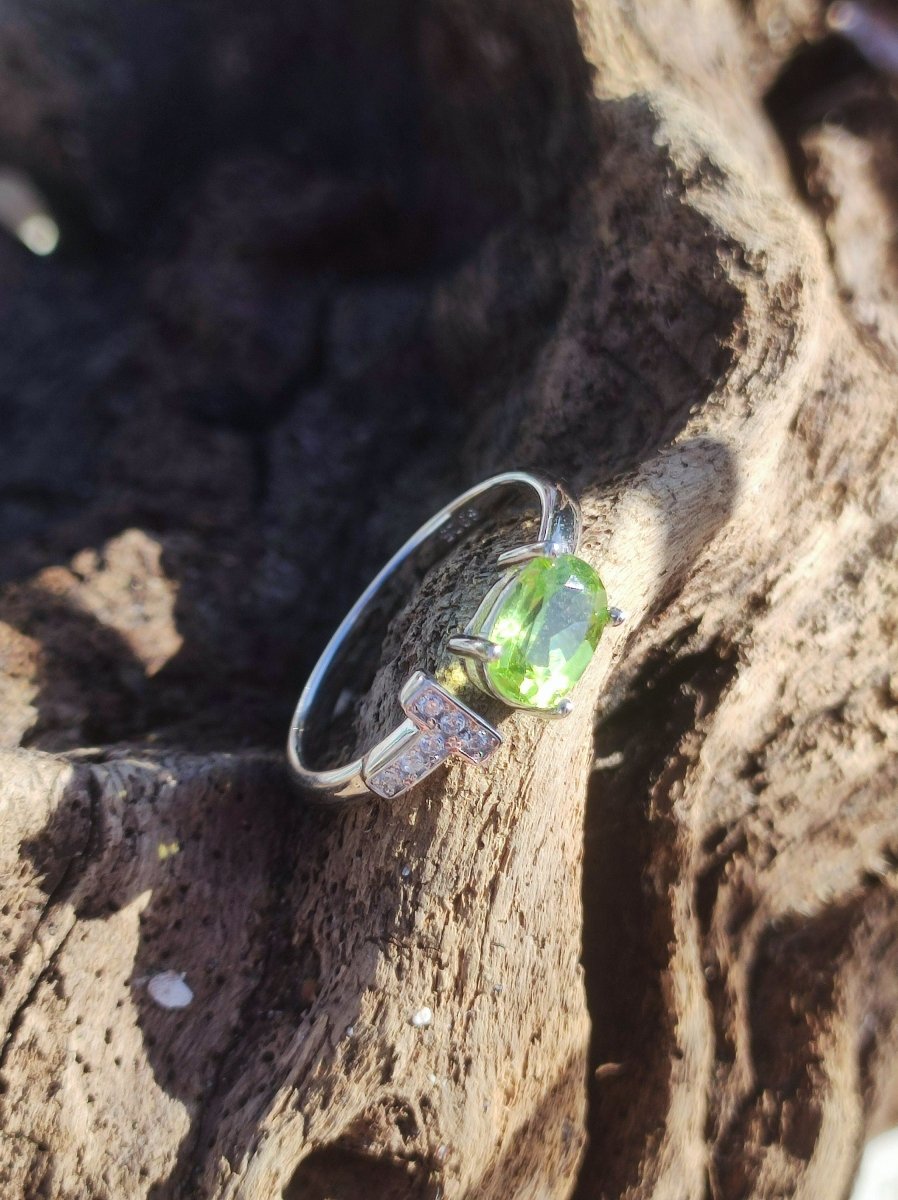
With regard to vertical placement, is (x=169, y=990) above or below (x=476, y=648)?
below

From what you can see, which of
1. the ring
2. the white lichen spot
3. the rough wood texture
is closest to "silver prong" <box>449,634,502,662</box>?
the ring

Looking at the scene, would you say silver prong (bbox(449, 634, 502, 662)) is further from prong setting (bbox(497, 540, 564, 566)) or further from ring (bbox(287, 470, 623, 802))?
prong setting (bbox(497, 540, 564, 566))

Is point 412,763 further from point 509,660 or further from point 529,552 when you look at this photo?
point 529,552

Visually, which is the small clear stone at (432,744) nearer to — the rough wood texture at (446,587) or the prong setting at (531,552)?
the rough wood texture at (446,587)

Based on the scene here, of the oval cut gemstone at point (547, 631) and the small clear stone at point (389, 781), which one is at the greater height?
the oval cut gemstone at point (547, 631)

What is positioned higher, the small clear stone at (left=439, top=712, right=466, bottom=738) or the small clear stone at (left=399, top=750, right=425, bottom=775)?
the small clear stone at (left=439, top=712, right=466, bottom=738)

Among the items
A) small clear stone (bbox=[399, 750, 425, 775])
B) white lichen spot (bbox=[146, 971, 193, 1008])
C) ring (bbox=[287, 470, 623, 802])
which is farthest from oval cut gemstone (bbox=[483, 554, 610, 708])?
white lichen spot (bbox=[146, 971, 193, 1008])

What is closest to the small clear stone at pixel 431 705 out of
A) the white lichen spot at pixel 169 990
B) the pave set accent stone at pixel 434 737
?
the pave set accent stone at pixel 434 737

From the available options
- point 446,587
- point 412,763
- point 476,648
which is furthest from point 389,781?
point 446,587
